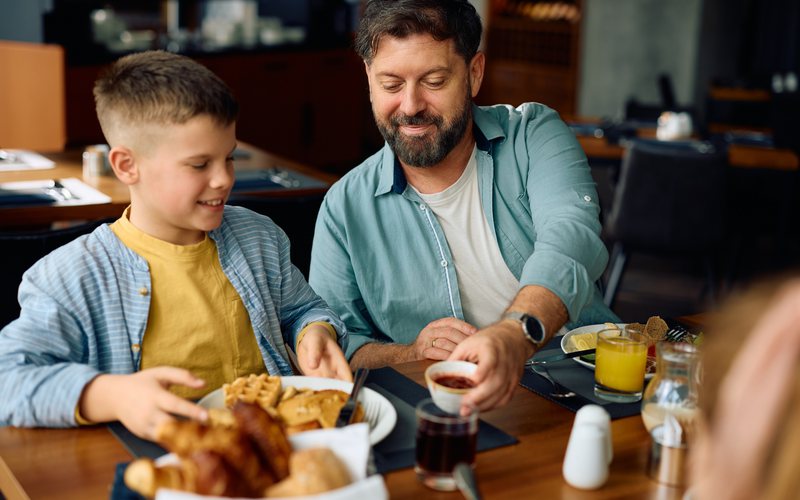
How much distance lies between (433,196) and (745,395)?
1547 mm

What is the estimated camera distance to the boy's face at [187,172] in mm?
1579

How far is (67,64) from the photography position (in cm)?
652

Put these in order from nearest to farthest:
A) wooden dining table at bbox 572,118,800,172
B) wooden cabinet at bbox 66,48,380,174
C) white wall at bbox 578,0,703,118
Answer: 1. wooden dining table at bbox 572,118,800,172
2. wooden cabinet at bbox 66,48,380,174
3. white wall at bbox 578,0,703,118

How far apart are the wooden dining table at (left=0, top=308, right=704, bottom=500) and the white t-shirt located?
70cm

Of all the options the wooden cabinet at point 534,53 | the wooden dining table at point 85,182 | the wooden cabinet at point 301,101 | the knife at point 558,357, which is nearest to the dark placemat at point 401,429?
the knife at point 558,357

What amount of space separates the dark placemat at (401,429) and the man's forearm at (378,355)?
1.10 ft

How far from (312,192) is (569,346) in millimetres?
1619

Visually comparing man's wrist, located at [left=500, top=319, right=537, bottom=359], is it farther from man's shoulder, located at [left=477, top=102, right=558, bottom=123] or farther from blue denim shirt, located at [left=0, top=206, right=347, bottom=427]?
man's shoulder, located at [left=477, top=102, right=558, bottom=123]

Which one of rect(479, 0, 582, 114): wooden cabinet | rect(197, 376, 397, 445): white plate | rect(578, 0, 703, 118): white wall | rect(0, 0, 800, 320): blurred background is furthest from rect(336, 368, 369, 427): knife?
rect(479, 0, 582, 114): wooden cabinet

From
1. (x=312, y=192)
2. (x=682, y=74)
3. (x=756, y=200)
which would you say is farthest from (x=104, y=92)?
(x=682, y=74)

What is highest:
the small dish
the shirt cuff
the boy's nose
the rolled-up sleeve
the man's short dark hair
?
the man's short dark hair

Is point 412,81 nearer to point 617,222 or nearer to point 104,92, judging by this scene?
point 104,92

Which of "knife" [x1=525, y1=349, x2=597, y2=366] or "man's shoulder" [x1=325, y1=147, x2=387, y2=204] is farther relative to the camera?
"man's shoulder" [x1=325, y1=147, x2=387, y2=204]

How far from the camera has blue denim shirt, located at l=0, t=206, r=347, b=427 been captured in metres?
1.37
